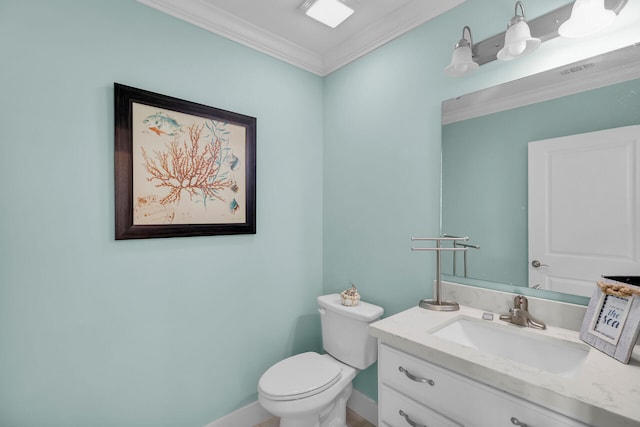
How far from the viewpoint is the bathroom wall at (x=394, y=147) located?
1472 millimetres

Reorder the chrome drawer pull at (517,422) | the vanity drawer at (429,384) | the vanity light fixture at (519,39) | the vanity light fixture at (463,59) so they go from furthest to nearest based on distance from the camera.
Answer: the vanity light fixture at (463,59) < the vanity light fixture at (519,39) < the vanity drawer at (429,384) < the chrome drawer pull at (517,422)

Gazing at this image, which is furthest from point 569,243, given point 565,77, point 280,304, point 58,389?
point 58,389

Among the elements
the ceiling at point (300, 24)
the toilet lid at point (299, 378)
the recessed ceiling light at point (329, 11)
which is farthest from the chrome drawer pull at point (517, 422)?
the recessed ceiling light at point (329, 11)

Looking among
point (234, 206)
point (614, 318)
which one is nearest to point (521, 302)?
point (614, 318)

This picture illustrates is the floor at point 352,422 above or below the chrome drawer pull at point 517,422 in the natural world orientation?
below

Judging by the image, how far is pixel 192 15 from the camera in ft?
5.48

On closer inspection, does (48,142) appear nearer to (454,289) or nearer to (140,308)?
(140,308)

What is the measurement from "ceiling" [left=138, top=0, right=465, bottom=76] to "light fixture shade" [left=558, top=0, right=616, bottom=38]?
0.61m

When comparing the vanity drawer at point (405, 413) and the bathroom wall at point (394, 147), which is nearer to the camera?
the vanity drawer at point (405, 413)

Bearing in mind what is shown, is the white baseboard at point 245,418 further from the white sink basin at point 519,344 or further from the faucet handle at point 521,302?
the faucet handle at point 521,302

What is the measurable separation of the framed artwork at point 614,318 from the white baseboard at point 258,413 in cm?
131

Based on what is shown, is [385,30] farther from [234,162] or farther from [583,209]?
[583,209]

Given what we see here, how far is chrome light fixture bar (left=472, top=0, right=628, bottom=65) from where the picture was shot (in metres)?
1.10

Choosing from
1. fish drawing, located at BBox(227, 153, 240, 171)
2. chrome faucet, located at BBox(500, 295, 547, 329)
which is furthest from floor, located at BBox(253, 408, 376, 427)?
fish drawing, located at BBox(227, 153, 240, 171)
